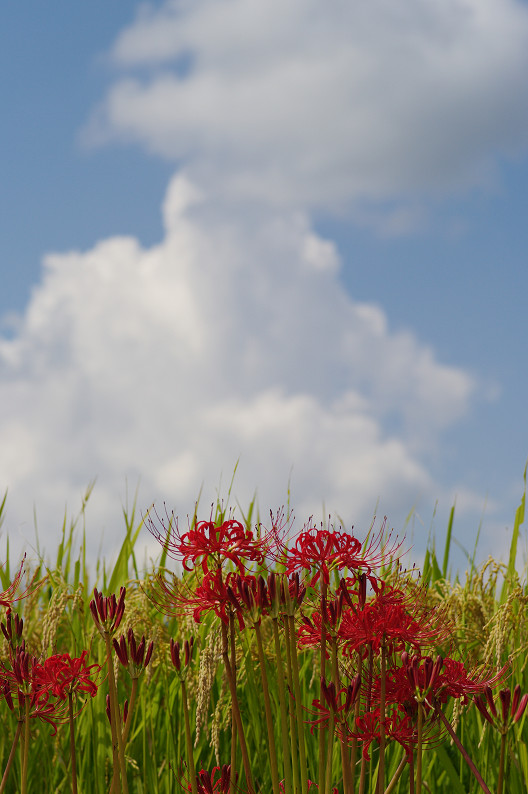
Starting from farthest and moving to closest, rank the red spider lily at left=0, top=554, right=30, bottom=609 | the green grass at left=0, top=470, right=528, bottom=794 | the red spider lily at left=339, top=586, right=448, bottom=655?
1. the green grass at left=0, top=470, right=528, bottom=794
2. the red spider lily at left=0, top=554, right=30, bottom=609
3. the red spider lily at left=339, top=586, right=448, bottom=655

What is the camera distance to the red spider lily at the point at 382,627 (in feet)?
7.21

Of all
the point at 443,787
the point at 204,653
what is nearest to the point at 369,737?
the point at 204,653

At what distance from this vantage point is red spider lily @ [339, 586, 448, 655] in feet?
7.21

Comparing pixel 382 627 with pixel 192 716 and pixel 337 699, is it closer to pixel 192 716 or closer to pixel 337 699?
pixel 337 699

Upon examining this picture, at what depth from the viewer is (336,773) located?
3924mm

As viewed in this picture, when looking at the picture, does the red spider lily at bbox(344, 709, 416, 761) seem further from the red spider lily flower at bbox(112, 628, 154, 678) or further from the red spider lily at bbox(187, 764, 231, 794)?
the red spider lily flower at bbox(112, 628, 154, 678)

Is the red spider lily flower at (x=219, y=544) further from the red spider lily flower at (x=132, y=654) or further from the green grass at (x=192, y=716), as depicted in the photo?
the green grass at (x=192, y=716)

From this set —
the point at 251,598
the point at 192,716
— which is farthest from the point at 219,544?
the point at 192,716

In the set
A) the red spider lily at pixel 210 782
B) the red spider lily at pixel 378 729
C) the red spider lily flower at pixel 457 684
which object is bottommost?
the red spider lily at pixel 210 782

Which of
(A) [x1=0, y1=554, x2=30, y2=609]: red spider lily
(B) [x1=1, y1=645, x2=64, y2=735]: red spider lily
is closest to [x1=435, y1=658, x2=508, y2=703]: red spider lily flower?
(B) [x1=1, y1=645, x2=64, y2=735]: red spider lily

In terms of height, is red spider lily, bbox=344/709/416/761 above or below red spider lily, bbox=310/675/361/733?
below

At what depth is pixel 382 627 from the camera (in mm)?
2191

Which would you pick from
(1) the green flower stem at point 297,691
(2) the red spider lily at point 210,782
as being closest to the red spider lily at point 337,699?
(1) the green flower stem at point 297,691

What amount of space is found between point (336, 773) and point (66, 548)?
2.67 meters
